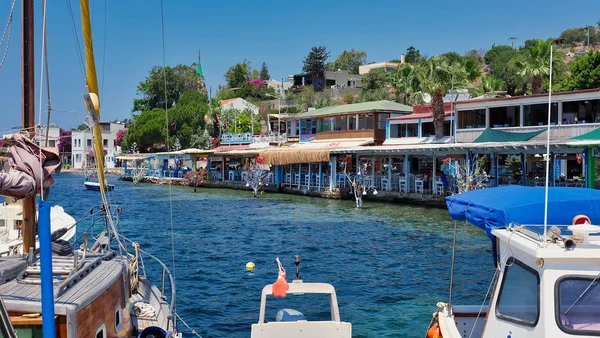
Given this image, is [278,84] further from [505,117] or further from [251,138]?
[505,117]

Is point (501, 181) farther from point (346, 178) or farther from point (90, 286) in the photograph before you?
point (90, 286)

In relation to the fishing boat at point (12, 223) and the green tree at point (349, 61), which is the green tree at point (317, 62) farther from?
the fishing boat at point (12, 223)

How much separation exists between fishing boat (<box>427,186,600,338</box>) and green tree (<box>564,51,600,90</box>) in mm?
51856

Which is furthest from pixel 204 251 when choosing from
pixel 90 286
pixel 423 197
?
pixel 423 197

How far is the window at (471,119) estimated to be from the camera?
3903 cm

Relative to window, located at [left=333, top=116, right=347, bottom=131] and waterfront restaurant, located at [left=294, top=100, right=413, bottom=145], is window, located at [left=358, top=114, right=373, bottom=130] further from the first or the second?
window, located at [left=333, top=116, right=347, bottom=131]

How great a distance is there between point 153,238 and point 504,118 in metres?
24.3

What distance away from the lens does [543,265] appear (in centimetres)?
519

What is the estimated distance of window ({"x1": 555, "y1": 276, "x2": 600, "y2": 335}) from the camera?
516 cm

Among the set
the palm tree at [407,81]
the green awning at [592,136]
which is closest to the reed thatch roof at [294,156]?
the palm tree at [407,81]

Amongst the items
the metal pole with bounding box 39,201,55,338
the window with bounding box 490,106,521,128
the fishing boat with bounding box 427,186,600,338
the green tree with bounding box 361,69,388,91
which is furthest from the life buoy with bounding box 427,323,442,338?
the green tree with bounding box 361,69,388,91

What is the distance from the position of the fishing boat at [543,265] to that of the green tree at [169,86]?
3656 inches

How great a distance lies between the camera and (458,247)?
71.4 ft

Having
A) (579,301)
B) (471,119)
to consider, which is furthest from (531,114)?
(579,301)
